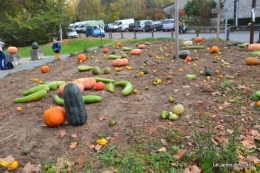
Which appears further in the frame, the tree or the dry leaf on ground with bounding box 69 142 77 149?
the tree

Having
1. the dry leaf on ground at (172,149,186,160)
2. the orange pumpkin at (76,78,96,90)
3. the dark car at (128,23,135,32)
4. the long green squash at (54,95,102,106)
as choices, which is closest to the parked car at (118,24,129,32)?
the dark car at (128,23,135,32)

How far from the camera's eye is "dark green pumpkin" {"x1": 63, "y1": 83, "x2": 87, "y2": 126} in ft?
13.2

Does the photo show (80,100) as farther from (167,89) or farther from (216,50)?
(216,50)

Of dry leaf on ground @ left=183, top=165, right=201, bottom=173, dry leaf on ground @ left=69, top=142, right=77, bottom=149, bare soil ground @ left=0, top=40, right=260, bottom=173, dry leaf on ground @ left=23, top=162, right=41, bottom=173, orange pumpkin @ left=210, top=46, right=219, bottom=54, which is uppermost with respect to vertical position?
orange pumpkin @ left=210, top=46, right=219, bottom=54

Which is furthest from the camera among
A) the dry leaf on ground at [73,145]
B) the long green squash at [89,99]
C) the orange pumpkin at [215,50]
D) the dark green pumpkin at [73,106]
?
the orange pumpkin at [215,50]

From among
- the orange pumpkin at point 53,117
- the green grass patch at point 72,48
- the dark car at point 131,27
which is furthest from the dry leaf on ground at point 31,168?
the dark car at point 131,27

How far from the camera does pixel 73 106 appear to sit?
4.02 metres

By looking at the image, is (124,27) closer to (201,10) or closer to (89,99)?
(201,10)

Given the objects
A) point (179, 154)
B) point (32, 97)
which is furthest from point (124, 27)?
point (179, 154)

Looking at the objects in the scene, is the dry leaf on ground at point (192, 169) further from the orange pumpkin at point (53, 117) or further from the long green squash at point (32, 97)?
the long green squash at point (32, 97)

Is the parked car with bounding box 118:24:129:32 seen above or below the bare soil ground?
above

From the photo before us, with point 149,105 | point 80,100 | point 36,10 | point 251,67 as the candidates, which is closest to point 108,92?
point 149,105

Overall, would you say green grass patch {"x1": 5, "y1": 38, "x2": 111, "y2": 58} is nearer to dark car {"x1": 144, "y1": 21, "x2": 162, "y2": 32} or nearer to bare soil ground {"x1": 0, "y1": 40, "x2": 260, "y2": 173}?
bare soil ground {"x1": 0, "y1": 40, "x2": 260, "y2": 173}

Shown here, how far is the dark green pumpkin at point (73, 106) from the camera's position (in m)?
4.03
